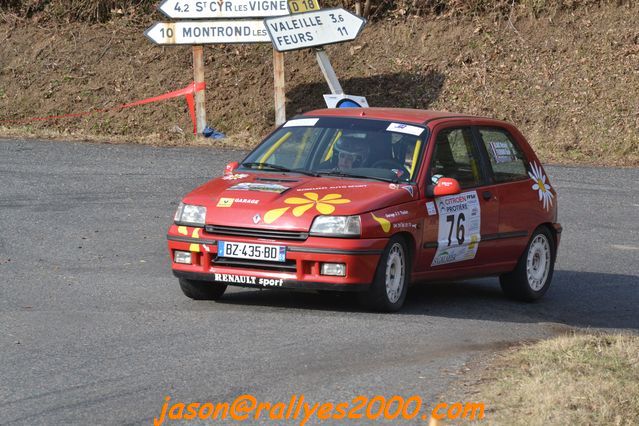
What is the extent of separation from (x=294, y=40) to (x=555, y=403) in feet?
53.9

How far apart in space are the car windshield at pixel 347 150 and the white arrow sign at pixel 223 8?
496 inches

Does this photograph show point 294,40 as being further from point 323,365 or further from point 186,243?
point 323,365

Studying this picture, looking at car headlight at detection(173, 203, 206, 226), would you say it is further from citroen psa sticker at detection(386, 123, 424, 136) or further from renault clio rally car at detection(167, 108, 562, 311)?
citroen psa sticker at detection(386, 123, 424, 136)

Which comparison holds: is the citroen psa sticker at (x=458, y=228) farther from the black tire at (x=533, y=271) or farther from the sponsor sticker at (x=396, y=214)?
the black tire at (x=533, y=271)

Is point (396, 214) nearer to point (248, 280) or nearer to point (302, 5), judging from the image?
point (248, 280)

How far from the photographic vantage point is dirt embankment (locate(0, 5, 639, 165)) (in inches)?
919

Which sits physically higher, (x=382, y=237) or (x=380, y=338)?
(x=382, y=237)

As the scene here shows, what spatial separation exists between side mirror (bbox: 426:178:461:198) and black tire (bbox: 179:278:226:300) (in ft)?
6.13

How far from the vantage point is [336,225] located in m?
8.86

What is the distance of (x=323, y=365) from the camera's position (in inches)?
294

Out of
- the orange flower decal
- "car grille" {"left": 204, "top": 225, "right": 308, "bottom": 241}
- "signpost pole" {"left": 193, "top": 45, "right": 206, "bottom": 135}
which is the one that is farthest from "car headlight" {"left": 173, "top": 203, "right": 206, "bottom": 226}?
"signpost pole" {"left": 193, "top": 45, "right": 206, "bottom": 135}

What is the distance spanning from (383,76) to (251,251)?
16.4 metres

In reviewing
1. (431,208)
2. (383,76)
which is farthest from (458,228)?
(383,76)

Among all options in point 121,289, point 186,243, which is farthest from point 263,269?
point 121,289
